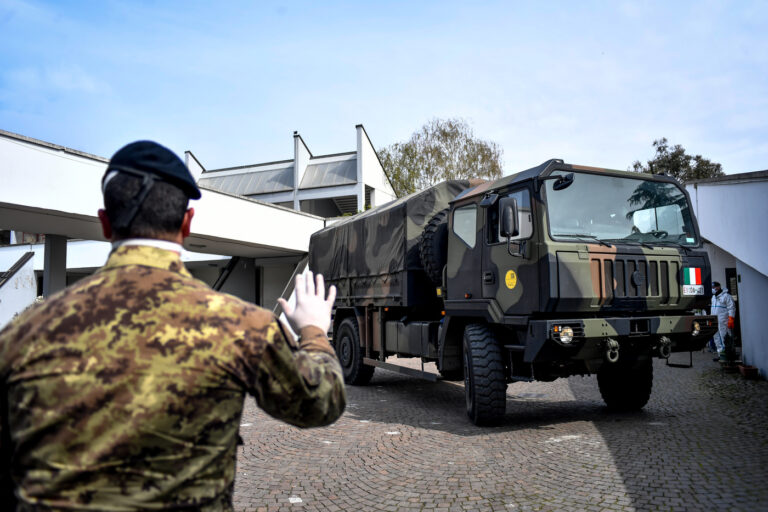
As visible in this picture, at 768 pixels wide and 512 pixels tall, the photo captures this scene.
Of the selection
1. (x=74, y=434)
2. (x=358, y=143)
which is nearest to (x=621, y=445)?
(x=74, y=434)

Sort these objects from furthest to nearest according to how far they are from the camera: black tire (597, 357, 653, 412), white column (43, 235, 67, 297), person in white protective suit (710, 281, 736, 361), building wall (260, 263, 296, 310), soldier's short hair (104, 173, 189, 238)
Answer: building wall (260, 263, 296, 310)
white column (43, 235, 67, 297)
person in white protective suit (710, 281, 736, 361)
black tire (597, 357, 653, 412)
soldier's short hair (104, 173, 189, 238)

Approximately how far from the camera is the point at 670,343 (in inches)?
266

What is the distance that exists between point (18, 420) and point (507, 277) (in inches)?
228

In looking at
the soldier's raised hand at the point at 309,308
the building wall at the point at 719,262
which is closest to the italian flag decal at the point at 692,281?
the soldier's raised hand at the point at 309,308

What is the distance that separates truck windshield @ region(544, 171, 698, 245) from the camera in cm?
667

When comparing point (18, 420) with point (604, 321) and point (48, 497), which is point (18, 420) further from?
point (604, 321)

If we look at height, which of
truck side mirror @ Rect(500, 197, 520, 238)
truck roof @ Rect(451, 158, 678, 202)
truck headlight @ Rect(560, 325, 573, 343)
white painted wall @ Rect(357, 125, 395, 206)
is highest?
white painted wall @ Rect(357, 125, 395, 206)

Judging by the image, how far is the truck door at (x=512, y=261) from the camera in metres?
6.51

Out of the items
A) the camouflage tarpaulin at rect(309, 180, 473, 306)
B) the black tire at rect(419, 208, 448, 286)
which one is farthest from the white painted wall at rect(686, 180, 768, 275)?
the black tire at rect(419, 208, 448, 286)

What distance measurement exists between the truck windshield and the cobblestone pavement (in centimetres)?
213

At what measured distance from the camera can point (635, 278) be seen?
21.6ft

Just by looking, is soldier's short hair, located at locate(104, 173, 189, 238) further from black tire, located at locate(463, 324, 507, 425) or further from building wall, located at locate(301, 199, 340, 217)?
building wall, located at locate(301, 199, 340, 217)

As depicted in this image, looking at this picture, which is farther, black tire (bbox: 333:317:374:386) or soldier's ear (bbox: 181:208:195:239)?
black tire (bbox: 333:317:374:386)

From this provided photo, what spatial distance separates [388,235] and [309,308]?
7547 mm
